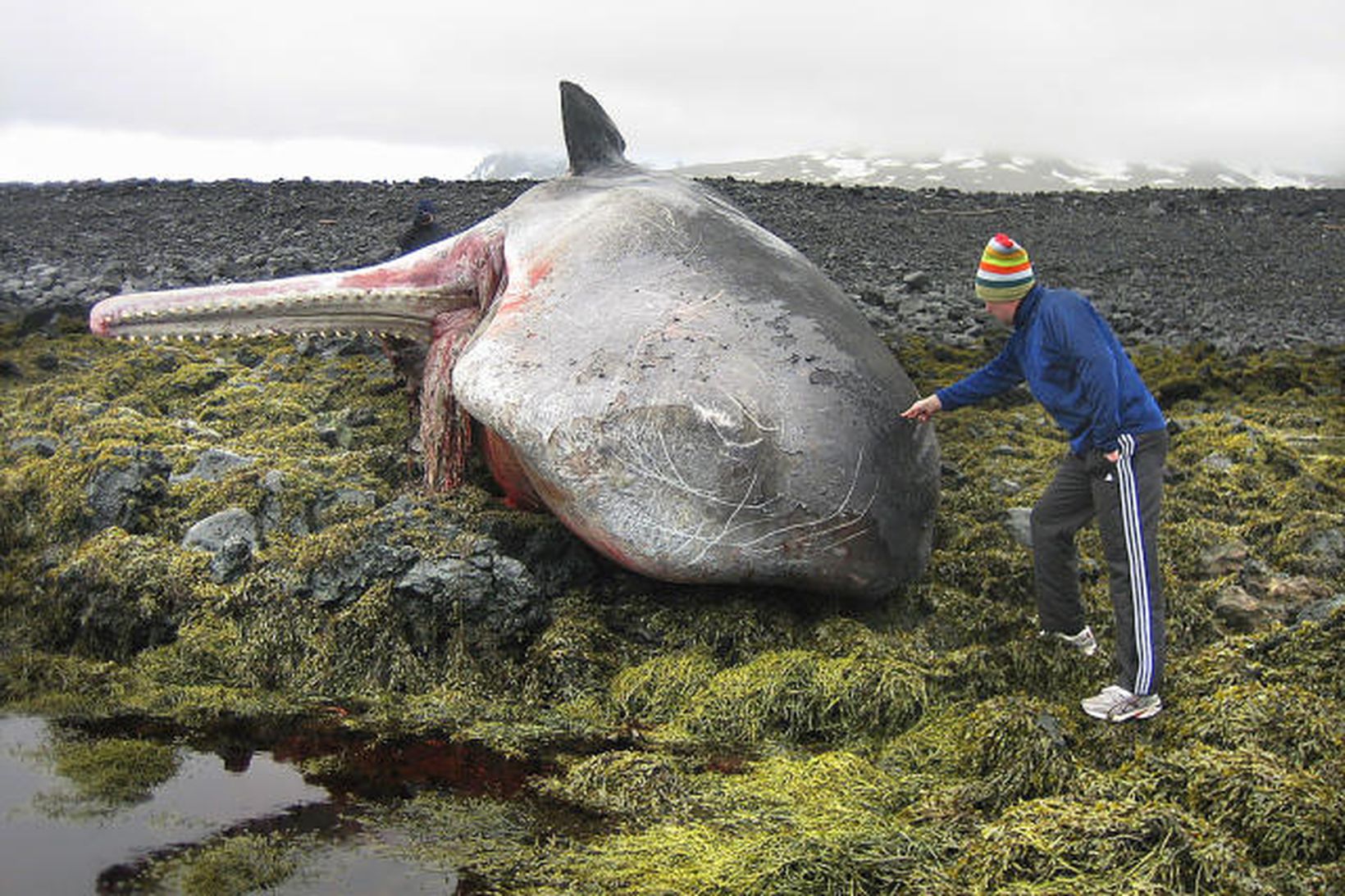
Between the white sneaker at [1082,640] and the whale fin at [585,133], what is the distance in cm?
452

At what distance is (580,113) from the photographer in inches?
328

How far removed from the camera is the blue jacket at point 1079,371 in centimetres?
529

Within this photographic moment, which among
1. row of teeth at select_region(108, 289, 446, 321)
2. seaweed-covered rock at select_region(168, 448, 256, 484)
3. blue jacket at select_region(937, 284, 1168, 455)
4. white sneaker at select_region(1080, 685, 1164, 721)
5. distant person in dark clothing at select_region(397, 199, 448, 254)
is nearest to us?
white sneaker at select_region(1080, 685, 1164, 721)

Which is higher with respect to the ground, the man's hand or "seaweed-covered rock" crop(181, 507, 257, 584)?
the man's hand

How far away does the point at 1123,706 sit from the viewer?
508cm

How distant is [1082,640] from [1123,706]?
693 mm

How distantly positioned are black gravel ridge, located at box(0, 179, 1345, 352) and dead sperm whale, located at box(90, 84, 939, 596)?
5049 mm

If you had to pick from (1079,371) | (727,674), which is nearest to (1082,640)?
(1079,371)

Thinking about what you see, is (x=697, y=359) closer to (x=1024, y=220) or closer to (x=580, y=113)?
(x=580, y=113)

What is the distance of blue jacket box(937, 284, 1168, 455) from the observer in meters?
5.29

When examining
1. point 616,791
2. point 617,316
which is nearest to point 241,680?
point 616,791

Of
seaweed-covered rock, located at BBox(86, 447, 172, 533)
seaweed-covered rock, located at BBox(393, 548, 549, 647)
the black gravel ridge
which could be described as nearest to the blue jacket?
seaweed-covered rock, located at BBox(393, 548, 549, 647)

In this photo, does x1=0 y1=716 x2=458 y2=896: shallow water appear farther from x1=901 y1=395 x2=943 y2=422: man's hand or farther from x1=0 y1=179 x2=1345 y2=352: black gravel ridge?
x1=0 y1=179 x2=1345 y2=352: black gravel ridge

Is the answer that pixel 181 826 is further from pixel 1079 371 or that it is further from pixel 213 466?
pixel 1079 371
